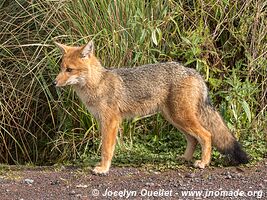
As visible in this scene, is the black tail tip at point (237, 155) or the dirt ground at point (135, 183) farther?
the black tail tip at point (237, 155)

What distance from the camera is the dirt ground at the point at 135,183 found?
579 centimetres

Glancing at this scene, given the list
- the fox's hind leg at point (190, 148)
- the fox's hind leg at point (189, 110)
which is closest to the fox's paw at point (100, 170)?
the fox's hind leg at point (189, 110)

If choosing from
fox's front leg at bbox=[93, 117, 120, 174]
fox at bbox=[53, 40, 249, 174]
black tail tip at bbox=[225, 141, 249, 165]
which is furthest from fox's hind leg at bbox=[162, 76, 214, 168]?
fox's front leg at bbox=[93, 117, 120, 174]

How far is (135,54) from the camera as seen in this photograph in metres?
7.54

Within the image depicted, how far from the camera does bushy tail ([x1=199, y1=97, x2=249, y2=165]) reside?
6.66 m

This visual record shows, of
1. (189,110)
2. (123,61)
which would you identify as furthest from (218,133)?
(123,61)

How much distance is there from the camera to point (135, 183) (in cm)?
609

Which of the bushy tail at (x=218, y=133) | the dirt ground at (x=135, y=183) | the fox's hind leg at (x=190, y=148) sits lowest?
the dirt ground at (x=135, y=183)

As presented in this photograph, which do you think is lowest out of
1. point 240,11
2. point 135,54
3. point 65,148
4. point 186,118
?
point 65,148

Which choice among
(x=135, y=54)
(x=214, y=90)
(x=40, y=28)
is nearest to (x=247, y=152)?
(x=214, y=90)

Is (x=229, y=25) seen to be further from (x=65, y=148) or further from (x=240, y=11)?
(x=65, y=148)

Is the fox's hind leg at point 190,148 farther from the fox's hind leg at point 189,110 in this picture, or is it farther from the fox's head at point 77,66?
the fox's head at point 77,66

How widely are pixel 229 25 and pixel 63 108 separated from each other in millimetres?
2156

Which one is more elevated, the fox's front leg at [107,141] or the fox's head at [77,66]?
the fox's head at [77,66]
